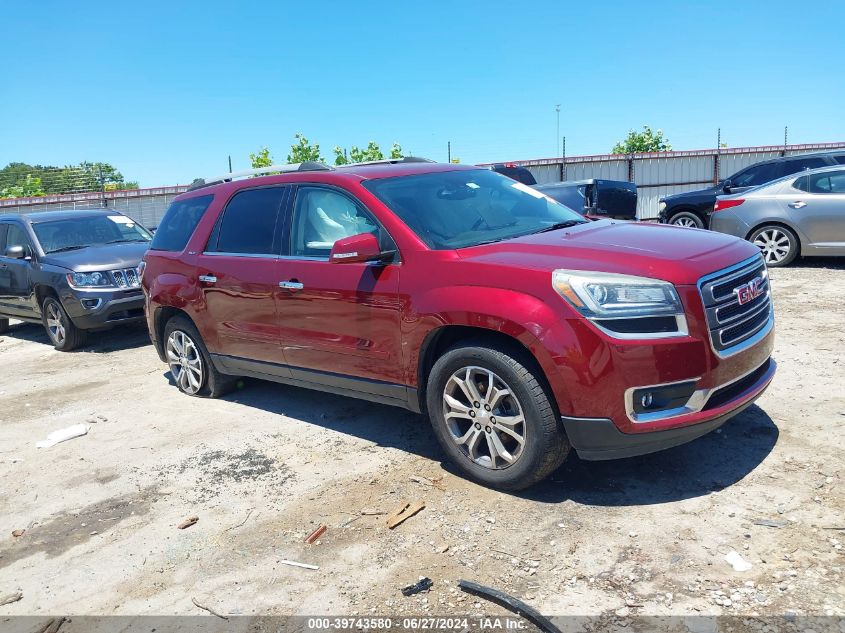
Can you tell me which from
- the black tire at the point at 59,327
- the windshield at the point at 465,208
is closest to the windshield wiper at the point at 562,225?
the windshield at the point at 465,208

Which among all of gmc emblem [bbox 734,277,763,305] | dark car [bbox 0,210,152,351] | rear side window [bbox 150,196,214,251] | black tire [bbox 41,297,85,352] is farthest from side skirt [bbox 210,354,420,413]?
black tire [bbox 41,297,85,352]

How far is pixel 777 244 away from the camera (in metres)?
10.2

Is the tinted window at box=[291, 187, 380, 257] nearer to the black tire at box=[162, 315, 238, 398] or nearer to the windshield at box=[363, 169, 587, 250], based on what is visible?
the windshield at box=[363, 169, 587, 250]

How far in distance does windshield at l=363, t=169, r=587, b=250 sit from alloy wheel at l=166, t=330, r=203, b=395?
260 centimetres

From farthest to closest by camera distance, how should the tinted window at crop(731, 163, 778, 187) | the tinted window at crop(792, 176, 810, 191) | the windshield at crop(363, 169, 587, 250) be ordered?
the tinted window at crop(731, 163, 778, 187) → the tinted window at crop(792, 176, 810, 191) → the windshield at crop(363, 169, 587, 250)

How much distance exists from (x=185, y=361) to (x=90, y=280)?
337 cm

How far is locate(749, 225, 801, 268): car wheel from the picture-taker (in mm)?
10070

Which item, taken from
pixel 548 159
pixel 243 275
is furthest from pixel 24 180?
pixel 243 275

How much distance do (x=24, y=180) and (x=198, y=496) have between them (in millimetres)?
28701

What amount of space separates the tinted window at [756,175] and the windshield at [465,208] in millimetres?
9276

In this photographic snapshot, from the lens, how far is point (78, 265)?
8859 millimetres

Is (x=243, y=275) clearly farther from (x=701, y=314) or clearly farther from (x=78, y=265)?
(x=78, y=265)

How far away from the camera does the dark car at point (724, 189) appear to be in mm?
12205

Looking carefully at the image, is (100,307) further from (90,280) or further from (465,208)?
(465,208)
